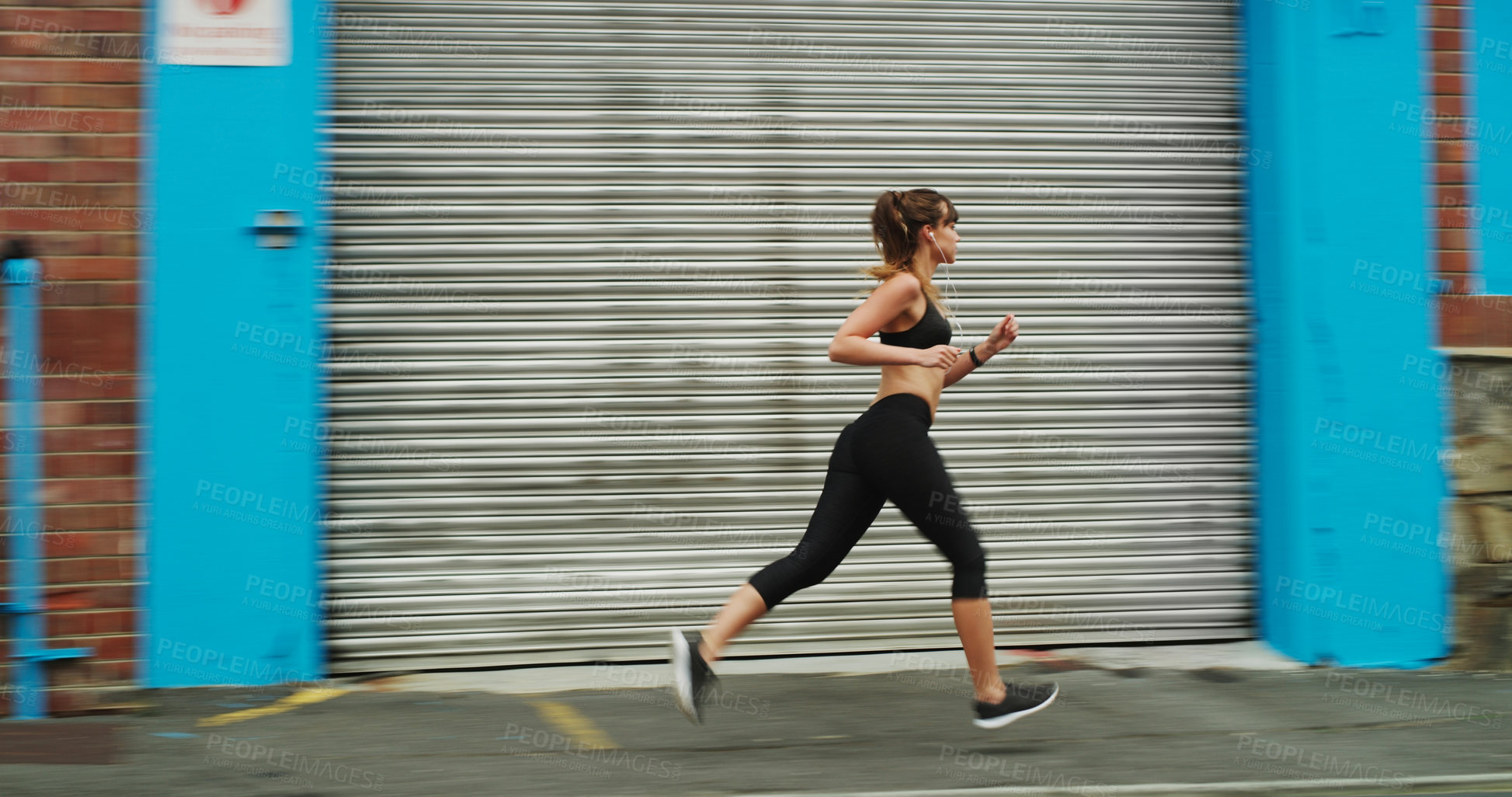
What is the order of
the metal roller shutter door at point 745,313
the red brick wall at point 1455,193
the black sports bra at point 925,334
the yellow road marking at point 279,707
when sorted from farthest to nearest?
the red brick wall at point 1455,193, the metal roller shutter door at point 745,313, the yellow road marking at point 279,707, the black sports bra at point 925,334

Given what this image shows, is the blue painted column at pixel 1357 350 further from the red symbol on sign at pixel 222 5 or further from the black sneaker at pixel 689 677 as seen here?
the red symbol on sign at pixel 222 5

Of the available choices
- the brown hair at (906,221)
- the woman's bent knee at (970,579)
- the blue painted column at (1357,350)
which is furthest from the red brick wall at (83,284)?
the blue painted column at (1357,350)

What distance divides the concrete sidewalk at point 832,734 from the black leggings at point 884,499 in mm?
612

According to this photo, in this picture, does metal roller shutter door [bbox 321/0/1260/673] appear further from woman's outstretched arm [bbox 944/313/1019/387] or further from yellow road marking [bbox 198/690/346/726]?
woman's outstretched arm [bbox 944/313/1019/387]

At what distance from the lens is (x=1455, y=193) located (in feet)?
17.4

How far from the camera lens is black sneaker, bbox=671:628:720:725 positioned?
3740 millimetres

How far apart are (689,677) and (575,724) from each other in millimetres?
801

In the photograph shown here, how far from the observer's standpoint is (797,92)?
543 centimetres

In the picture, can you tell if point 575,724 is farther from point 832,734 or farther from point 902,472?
point 902,472

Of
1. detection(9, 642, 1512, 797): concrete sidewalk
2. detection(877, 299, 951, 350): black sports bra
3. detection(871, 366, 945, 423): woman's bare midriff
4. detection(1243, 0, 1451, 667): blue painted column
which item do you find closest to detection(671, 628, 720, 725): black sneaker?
detection(9, 642, 1512, 797): concrete sidewalk

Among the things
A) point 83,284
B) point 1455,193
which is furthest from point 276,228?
point 1455,193

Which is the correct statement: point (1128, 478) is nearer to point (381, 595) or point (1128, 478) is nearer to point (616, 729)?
point (616, 729)

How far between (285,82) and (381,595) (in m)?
2.31

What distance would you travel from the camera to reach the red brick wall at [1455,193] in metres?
5.27
